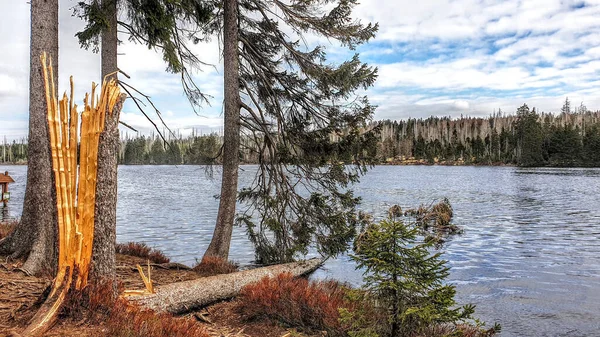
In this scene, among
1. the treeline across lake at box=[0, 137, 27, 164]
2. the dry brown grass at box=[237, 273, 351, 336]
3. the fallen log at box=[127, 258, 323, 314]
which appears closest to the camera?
the fallen log at box=[127, 258, 323, 314]

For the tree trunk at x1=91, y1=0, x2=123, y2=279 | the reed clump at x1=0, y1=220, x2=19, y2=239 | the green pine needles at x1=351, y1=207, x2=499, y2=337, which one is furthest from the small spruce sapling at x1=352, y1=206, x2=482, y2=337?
the reed clump at x1=0, y1=220, x2=19, y2=239

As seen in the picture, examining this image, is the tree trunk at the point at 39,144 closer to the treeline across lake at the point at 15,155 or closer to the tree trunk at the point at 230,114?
the tree trunk at the point at 230,114

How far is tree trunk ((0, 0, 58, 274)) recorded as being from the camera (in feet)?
23.3

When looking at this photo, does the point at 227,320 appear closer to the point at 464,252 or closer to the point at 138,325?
the point at 138,325

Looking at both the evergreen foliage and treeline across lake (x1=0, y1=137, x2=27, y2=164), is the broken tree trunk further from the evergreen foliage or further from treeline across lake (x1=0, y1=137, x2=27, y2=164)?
treeline across lake (x1=0, y1=137, x2=27, y2=164)

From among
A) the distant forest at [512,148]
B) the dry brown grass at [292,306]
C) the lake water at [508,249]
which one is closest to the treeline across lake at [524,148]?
the distant forest at [512,148]

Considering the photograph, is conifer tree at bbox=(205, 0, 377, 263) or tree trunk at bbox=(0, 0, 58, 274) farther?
conifer tree at bbox=(205, 0, 377, 263)

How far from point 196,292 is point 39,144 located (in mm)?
3761

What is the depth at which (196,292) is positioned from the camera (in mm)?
7531

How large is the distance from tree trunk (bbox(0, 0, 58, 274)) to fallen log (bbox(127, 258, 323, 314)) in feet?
6.82

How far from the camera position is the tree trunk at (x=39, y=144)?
23.3ft

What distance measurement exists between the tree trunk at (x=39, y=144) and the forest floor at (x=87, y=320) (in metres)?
0.51

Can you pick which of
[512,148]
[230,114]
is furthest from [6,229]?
[512,148]

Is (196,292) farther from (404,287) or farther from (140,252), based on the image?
(140,252)
